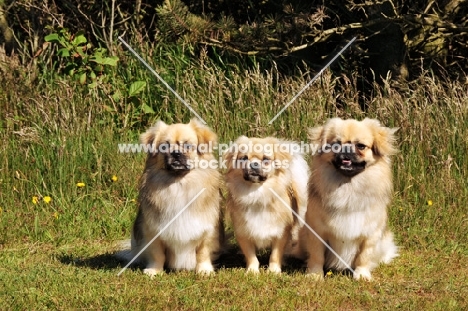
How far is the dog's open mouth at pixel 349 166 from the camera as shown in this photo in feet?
17.2

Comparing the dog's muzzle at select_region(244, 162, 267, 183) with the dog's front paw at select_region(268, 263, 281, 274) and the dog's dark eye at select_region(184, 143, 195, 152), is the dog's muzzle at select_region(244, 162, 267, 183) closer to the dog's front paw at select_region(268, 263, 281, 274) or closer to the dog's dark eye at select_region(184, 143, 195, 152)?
the dog's dark eye at select_region(184, 143, 195, 152)

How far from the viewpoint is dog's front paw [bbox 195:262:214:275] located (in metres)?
5.55

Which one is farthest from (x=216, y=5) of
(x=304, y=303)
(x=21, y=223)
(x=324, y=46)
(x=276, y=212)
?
(x=304, y=303)

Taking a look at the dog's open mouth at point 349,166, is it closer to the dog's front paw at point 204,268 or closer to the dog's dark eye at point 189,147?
the dog's dark eye at point 189,147

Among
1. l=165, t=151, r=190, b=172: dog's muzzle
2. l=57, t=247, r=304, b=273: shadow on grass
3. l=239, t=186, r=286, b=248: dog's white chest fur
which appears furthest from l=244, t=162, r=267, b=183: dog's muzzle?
l=57, t=247, r=304, b=273: shadow on grass

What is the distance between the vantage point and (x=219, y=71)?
27.1 feet

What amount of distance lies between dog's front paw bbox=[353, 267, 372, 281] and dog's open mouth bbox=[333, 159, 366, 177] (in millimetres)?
721

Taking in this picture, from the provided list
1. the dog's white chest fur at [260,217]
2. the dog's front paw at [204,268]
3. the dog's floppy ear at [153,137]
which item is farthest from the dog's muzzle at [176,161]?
the dog's front paw at [204,268]

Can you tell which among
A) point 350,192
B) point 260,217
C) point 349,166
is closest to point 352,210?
point 350,192

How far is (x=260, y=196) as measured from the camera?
5.41 m

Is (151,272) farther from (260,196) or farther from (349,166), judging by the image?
(349,166)

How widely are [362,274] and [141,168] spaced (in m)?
2.73

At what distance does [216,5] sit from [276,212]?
16.9 feet

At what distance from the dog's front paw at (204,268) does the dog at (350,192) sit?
74 centimetres
